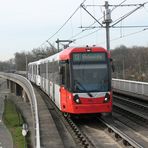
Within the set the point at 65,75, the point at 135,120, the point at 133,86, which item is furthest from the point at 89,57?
the point at 133,86

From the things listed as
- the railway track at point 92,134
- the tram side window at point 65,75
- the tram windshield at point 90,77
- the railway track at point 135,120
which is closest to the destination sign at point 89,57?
the tram windshield at point 90,77

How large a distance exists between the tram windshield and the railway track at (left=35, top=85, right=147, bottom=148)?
60.4 inches

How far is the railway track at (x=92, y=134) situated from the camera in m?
15.0

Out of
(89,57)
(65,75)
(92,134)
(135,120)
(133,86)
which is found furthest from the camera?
(133,86)

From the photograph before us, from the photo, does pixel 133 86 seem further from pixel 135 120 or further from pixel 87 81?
pixel 87 81

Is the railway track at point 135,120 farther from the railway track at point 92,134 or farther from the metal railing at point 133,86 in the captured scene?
the metal railing at point 133,86

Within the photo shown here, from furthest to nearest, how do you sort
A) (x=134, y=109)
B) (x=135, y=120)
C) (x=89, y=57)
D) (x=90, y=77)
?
1. (x=134, y=109)
2. (x=135, y=120)
3. (x=89, y=57)
4. (x=90, y=77)

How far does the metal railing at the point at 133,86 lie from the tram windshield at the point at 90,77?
1155cm

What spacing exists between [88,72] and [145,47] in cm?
6191

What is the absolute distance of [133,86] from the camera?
33406 millimetres

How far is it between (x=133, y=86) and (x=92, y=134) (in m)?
16.6

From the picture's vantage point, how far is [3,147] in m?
37.9

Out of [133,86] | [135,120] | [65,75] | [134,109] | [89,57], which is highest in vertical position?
[89,57]

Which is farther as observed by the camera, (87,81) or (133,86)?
(133,86)
